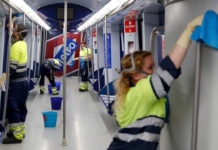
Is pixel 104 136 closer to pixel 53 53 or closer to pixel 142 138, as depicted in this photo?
pixel 142 138

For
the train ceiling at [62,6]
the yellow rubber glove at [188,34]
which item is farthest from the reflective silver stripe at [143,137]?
the train ceiling at [62,6]

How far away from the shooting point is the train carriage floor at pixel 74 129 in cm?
484

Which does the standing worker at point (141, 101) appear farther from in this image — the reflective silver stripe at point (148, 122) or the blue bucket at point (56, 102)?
the blue bucket at point (56, 102)

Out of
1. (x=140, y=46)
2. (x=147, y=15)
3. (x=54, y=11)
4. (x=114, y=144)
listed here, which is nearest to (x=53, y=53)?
(x=54, y=11)

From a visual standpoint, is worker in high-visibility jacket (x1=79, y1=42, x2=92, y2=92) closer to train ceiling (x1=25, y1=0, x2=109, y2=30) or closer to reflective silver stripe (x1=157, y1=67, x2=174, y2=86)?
train ceiling (x1=25, y1=0, x2=109, y2=30)

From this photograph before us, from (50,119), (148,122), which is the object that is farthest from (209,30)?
(50,119)

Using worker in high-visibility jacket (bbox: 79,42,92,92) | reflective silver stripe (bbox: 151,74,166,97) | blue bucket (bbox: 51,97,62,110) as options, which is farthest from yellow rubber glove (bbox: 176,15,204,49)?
worker in high-visibility jacket (bbox: 79,42,92,92)

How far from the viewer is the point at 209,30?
57.9 inches

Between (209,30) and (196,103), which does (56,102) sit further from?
(209,30)

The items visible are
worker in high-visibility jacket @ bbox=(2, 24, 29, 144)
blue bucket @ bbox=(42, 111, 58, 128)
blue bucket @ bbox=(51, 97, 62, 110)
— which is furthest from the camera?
blue bucket @ bbox=(51, 97, 62, 110)

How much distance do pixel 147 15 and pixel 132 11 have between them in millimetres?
328

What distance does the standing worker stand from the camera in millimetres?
1741

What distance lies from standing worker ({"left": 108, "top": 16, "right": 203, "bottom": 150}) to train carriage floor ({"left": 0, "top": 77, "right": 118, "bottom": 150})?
2.81 meters

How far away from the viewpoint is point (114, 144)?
2.14 m
